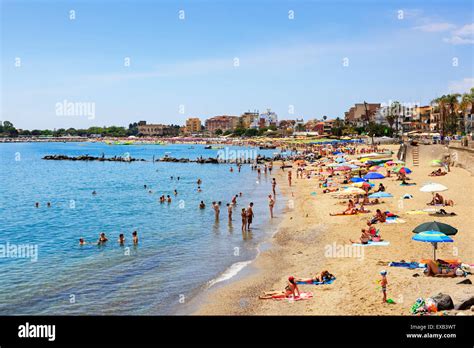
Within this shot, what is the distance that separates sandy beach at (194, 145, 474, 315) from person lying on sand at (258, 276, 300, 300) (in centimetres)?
31

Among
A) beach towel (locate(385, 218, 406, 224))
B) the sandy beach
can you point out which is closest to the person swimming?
the sandy beach

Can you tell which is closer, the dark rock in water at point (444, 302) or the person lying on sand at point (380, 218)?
the dark rock in water at point (444, 302)

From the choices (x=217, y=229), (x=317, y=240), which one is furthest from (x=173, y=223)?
(x=317, y=240)

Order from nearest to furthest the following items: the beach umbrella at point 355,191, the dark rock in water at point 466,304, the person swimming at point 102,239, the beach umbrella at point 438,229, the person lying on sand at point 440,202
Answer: the dark rock in water at point 466,304 → the beach umbrella at point 438,229 → the person swimming at point 102,239 → the person lying on sand at point 440,202 → the beach umbrella at point 355,191

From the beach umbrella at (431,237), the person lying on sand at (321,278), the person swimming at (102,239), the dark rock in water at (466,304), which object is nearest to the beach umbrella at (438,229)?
the beach umbrella at (431,237)

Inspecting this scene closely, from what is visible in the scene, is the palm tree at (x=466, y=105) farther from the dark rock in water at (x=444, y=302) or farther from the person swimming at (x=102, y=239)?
the dark rock in water at (x=444, y=302)

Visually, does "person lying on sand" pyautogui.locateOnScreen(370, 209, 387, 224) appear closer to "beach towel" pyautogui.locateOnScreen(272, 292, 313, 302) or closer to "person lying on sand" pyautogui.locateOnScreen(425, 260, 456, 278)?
"person lying on sand" pyautogui.locateOnScreen(425, 260, 456, 278)

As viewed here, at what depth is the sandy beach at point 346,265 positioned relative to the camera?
1116cm

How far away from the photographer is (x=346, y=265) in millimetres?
15023

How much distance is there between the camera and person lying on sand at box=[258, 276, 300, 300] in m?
12.4

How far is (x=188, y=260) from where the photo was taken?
59.5 ft

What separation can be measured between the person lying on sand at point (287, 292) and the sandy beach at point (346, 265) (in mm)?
315

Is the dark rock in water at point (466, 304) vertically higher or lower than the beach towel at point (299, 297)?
higher
